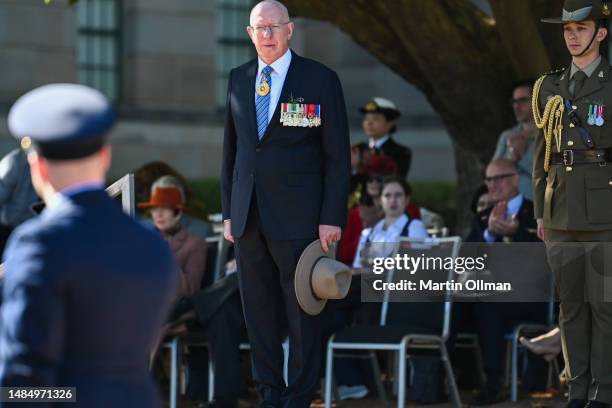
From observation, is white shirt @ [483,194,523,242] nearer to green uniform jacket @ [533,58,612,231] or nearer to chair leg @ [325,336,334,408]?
chair leg @ [325,336,334,408]

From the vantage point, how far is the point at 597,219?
24.7 ft

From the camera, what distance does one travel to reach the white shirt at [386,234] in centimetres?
960

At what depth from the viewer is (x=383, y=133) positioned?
38.8 feet

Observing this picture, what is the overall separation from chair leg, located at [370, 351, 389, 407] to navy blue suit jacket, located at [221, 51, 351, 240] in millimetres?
2336

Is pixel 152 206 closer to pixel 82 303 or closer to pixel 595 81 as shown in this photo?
pixel 595 81

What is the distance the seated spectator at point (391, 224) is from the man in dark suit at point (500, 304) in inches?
17.1

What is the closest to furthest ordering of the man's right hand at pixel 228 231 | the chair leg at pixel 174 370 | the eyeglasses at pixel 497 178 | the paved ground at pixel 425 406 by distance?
the man's right hand at pixel 228 231
the chair leg at pixel 174 370
the paved ground at pixel 425 406
the eyeglasses at pixel 497 178

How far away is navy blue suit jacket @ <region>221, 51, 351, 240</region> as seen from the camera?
726cm

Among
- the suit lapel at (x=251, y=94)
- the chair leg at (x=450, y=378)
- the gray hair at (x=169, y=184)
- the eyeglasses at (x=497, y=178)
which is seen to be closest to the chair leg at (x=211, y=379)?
the gray hair at (x=169, y=184)

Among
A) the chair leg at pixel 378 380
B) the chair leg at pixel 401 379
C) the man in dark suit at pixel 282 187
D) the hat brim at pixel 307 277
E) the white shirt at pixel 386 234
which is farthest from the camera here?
the white shirt at pixel 386 234

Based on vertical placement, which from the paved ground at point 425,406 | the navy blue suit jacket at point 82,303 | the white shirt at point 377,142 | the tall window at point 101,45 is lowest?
the paved ground at point 425,406

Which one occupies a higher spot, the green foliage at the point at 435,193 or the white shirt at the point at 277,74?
the white shirt at the point at 277,74

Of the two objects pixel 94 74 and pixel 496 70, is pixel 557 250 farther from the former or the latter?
pixel 94 74

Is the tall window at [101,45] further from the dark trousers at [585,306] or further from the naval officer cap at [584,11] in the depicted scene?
the dark trousers at [585,306]
